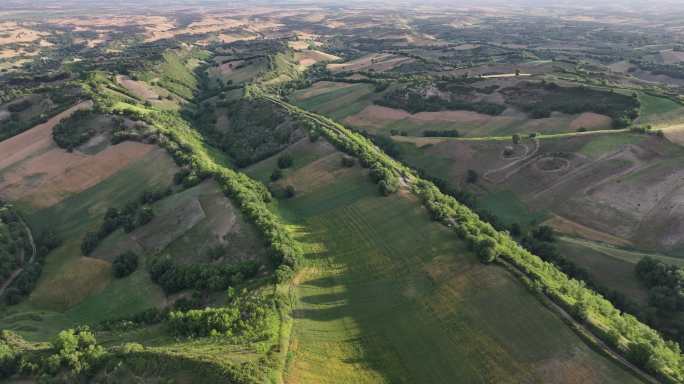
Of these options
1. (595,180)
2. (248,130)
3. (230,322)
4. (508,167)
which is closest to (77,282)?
(230,322)

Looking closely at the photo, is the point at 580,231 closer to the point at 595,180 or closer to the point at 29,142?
the point at 595,180

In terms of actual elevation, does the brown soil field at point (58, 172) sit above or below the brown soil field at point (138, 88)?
below

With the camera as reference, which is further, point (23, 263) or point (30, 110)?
point (30, 110)

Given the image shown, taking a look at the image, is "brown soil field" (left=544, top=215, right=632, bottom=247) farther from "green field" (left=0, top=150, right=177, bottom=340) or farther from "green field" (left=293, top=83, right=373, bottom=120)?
"green field" (left=293, top=83, right=373, bottom=120)

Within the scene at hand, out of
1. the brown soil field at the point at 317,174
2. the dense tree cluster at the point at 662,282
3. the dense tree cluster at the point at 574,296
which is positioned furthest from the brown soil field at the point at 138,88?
the dense tree cluster at the point at 662,282

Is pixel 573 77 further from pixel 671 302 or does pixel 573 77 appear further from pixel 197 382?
pixel 197 382

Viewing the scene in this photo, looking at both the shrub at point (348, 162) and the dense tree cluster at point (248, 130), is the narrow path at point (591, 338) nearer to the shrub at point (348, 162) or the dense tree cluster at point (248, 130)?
the shrub at point (348, 162)

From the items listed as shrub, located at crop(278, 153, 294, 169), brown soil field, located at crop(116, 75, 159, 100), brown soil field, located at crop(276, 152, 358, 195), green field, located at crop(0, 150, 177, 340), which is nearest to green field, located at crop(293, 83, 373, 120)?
shrub, located at crop(278, 153, 294, 169)
